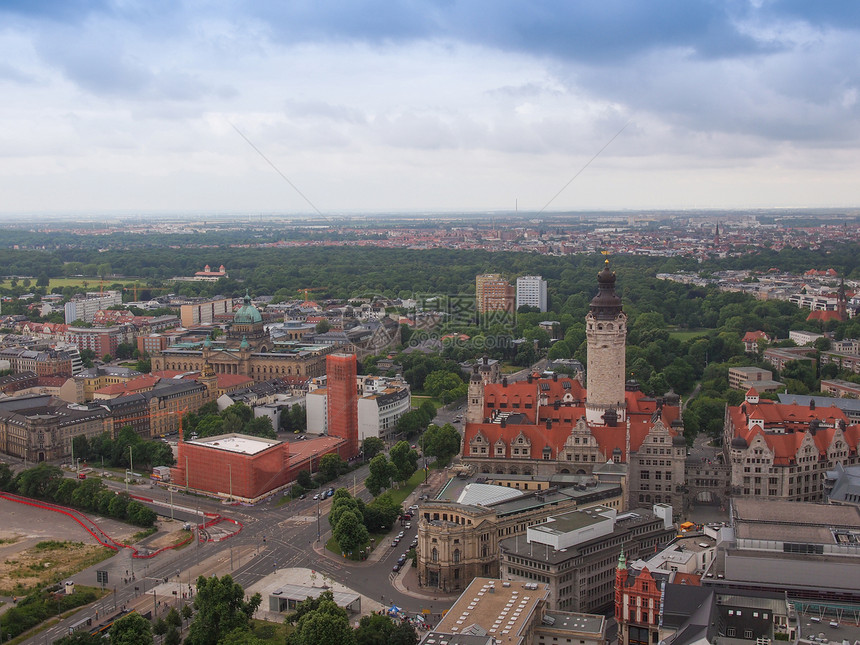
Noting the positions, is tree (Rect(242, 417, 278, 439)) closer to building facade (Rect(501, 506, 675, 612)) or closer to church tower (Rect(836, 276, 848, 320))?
building facade (Rect(501, 506, 675, 612))

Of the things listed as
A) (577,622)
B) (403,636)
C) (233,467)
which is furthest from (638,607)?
(233,467)

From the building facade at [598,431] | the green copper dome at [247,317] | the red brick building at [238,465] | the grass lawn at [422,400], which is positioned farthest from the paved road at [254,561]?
the green copper dome at [247,317]

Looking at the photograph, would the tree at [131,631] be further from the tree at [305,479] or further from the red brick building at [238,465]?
the tree at [305,479]

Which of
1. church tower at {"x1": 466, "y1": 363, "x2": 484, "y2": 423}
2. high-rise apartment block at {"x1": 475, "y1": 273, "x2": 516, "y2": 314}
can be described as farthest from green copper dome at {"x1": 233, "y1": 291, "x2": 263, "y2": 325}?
church tower at {"x1": 466, "y1": 363, "x2": 484, "y2": 423}

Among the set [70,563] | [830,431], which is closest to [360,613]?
[70,563]

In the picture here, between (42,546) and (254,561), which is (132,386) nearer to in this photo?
(42,546)

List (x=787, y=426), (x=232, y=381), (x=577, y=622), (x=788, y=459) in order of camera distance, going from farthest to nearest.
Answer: (x=232, y=381) < (x=787, y=426) < (x=788, y=459) < (x=577, y=622)

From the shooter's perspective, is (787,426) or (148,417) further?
(148,417)
